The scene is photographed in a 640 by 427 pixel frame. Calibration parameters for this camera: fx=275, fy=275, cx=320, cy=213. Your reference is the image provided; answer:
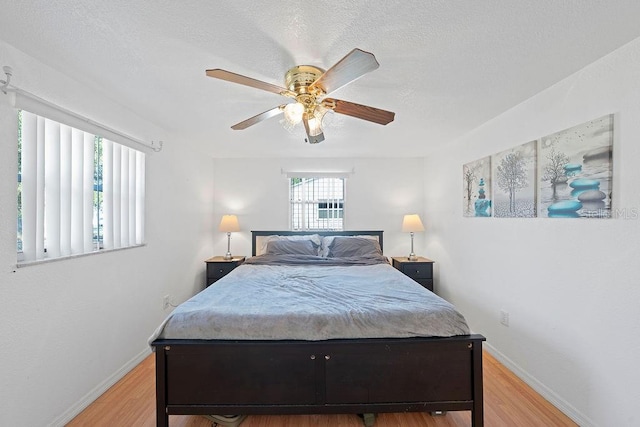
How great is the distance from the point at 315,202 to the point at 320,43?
3034mm

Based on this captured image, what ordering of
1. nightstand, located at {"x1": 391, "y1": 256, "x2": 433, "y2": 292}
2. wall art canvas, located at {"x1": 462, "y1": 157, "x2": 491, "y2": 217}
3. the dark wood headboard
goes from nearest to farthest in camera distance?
wall art canvas, located at {"x1": 462, "y1": 157, "x2": 491, "y2": 217} < nightstand, located at {"x1": 391, "y1": 256, "x2": 433, "y2": 292} < the dark wood headboard

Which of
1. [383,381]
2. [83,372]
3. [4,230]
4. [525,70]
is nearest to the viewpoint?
[4,230]

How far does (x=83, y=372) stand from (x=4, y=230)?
3.57 feet

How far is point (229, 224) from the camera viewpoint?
3.92 meters

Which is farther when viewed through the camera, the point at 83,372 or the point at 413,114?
the point at 413,114

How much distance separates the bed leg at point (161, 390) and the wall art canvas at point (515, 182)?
2.75 metres

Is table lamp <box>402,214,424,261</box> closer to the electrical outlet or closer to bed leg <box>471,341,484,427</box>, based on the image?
the electrical outlet

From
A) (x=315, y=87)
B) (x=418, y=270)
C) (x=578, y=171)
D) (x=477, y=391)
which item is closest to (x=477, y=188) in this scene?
(x=578, y=171)

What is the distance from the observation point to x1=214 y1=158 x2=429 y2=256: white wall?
4250mm

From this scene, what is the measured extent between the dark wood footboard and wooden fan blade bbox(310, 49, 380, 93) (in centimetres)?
146

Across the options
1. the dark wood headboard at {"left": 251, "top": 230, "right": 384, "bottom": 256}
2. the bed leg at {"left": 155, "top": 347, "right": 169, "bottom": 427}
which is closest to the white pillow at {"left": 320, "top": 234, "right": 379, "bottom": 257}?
the dark wood headboard at {"left": 251, "top": 230, "right": 384, "bottom": 256}

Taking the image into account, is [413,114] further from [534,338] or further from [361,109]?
[534,338]

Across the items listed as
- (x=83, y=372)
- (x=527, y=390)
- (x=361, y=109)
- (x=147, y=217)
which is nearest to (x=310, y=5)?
(x=361, y=109)

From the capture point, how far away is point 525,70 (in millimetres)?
1724
